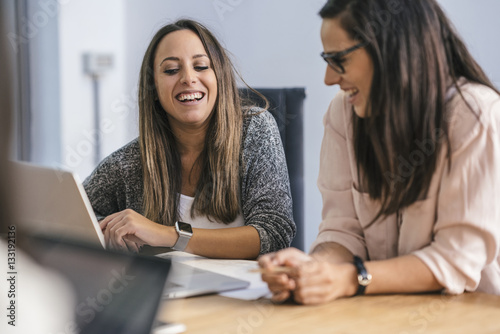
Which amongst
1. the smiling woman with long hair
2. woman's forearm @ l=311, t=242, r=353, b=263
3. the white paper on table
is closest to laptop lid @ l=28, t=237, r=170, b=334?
the white paper on table

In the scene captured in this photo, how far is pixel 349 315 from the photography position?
82 centimetres

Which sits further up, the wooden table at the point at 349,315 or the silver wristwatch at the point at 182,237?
the wooden table at the point at 349,315

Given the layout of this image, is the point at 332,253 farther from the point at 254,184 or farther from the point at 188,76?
the point at 188,76

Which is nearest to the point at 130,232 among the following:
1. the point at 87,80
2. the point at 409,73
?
the point at 409,73

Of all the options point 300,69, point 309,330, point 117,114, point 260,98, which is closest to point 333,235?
point 309,330

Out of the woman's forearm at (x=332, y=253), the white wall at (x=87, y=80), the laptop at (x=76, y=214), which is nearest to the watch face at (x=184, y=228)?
the laptop at (x=76, y=214)

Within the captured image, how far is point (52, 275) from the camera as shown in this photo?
334 mm

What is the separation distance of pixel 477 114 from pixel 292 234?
699 millimetres

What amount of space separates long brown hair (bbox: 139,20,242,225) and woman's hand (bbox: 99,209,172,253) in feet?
0.65

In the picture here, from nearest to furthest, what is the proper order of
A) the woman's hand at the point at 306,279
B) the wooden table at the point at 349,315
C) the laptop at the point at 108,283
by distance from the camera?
1. the laptop at the point at 108,283
2. the wooden table at the point at 349,315
3. the woman's hand at the point at 306,279

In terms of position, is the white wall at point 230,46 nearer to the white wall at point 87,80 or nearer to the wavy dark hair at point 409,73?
the white wall at point 87,80

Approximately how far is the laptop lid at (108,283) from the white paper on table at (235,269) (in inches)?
13.0

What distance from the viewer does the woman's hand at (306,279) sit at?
2.85 ft

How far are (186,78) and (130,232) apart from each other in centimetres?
49
